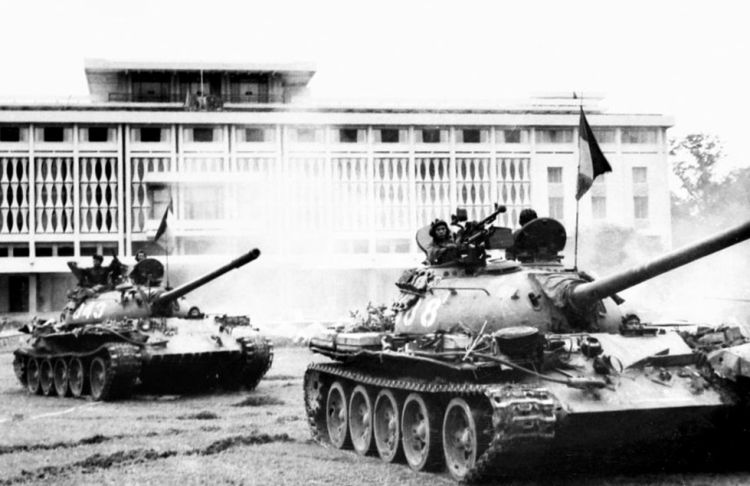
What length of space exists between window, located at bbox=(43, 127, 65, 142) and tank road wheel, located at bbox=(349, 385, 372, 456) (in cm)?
5299

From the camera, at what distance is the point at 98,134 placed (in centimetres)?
6381

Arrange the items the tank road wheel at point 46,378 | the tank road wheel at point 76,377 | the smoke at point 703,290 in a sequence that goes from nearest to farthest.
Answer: the tank road wheel at point 76,377 < the tank road wheel at point 46,378 < the smoke at point 703,290

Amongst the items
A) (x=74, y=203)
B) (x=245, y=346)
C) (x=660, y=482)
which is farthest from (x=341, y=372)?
(x=74, y=203)

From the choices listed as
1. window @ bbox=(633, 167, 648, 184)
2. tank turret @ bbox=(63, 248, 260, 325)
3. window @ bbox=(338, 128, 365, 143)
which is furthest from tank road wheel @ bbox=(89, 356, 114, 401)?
window @ bbox=(633, 167, 648, 184)

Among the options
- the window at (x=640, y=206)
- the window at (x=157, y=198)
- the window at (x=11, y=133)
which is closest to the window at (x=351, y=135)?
the window at (x=157, y=198)

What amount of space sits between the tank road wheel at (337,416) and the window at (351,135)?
49.1 meters

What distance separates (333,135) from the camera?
210 ft

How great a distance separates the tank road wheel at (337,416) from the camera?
14.9 meters

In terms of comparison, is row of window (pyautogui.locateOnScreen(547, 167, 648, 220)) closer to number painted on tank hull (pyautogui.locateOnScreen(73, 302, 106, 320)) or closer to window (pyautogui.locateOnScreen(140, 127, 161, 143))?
window (pyautogui.locateOnScreen(140, 127, 161, 143))

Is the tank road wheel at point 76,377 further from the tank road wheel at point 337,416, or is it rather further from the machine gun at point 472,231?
the machine gun at point 472,231

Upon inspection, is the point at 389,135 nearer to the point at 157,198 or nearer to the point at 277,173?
the point at 277,173

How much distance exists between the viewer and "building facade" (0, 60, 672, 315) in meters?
62.1

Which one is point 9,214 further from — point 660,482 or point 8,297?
point 660,482

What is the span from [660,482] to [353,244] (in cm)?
5034
